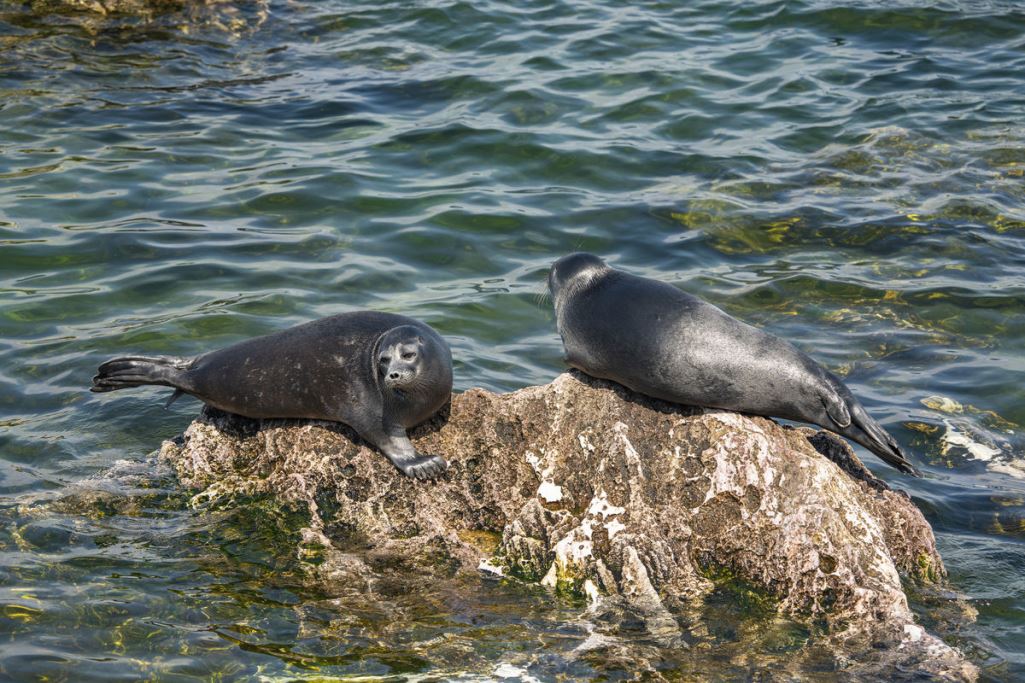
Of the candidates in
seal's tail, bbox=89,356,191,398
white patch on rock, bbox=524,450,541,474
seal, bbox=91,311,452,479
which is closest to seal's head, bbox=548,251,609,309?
seal, bbox=91,311,452,479

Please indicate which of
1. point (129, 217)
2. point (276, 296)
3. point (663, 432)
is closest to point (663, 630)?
point (663, 432)

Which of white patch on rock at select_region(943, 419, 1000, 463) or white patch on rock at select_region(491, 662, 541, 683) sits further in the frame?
white patch on rock at select_region(943, 419, 1000, 463)

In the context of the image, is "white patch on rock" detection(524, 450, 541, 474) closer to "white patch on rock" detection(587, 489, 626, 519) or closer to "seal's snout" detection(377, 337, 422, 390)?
"white patch on rock" detection(587, 489, 626, 519)

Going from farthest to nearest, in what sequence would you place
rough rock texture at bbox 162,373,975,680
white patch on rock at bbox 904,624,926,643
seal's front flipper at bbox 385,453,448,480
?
seal's front flipper at bbox 385,453,448,480
rough rock texture at bbox 162,373,975,680
white patch on rock at bbox 904,624,926,643

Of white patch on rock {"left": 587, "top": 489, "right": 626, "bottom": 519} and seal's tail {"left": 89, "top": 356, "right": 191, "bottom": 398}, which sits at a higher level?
seal's tail {"left": 89, "top": 356, "right": 191, "bottom": 398}

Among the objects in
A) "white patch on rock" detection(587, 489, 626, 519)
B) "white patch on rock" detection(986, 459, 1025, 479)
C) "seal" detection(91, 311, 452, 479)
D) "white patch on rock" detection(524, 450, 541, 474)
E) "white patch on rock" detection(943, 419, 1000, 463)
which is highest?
"seal" detection(91, 311, 452, 479)

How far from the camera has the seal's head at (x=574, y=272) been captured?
258 inches

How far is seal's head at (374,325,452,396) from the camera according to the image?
5.60 m

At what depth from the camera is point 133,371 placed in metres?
6.61

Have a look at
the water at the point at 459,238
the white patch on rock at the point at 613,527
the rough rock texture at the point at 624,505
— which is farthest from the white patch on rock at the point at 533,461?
the water at the point at 459,238

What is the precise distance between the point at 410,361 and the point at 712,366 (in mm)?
1450

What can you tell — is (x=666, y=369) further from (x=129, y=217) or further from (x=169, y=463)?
(x=129, y=217)

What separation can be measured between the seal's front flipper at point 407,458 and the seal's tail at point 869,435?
78.2 inches

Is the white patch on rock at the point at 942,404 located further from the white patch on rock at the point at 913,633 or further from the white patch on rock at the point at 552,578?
the white patch on rock at the point at 552,578
